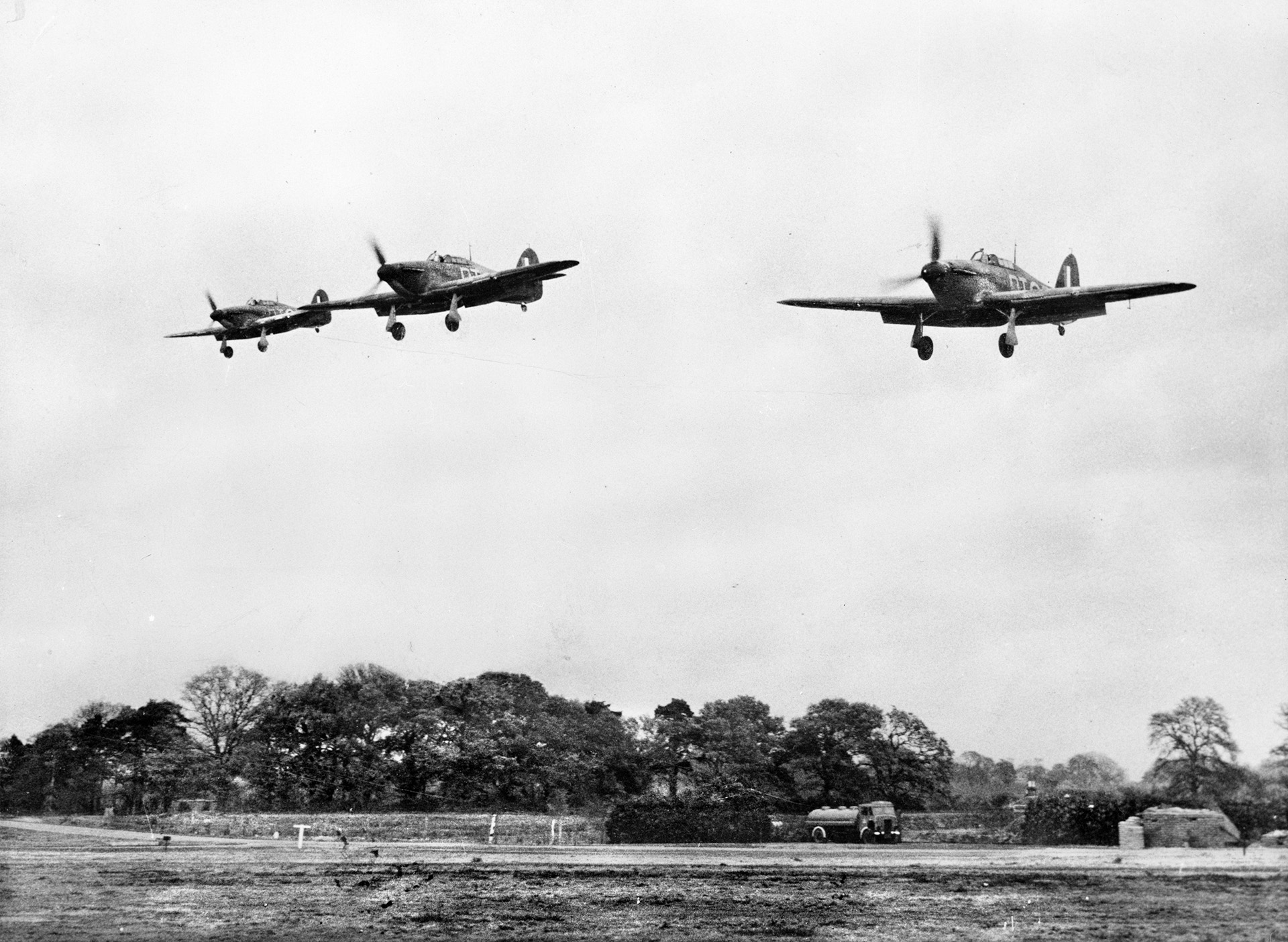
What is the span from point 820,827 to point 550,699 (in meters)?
20.5

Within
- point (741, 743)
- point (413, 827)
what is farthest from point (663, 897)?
point (741, 743)

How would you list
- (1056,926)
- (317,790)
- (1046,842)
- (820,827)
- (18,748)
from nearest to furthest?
(1056,926) → (1046,842) → (820,827) → (317,790) → (18,748)

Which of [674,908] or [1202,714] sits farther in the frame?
[1202,714]

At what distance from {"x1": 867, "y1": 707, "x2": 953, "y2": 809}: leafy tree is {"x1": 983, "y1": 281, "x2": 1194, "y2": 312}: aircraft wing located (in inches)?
1120

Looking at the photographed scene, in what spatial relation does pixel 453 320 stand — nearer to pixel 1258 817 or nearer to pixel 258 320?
pixel 258 320

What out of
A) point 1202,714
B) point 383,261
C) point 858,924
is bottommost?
point 858,924

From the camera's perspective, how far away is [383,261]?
37344 millimetres

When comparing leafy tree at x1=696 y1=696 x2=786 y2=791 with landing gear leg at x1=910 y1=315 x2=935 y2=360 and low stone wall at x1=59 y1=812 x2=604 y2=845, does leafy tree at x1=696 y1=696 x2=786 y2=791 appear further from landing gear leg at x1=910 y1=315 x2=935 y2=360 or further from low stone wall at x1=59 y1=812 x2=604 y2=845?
landing gear leg at x1=910 y1=315 x2=935 y2=360

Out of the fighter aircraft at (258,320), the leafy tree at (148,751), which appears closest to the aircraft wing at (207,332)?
the fighter aircraft at (258,320)

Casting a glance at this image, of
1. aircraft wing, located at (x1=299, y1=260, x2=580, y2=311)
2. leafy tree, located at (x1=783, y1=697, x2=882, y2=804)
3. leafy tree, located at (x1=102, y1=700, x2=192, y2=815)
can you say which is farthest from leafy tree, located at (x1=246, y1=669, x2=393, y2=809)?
aircraft wing, located at (x1=299, y1=260, x2=580, y2=311)

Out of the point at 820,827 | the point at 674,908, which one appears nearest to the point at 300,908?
the point at 674,908

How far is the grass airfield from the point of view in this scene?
81.0 ft

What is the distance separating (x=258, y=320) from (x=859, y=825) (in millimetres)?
29383

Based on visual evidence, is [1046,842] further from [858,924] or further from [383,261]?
[383,261]
